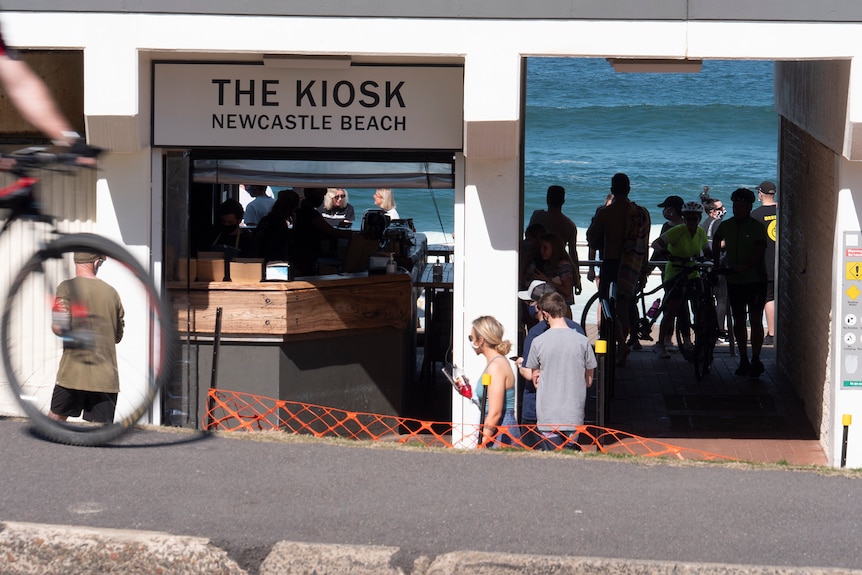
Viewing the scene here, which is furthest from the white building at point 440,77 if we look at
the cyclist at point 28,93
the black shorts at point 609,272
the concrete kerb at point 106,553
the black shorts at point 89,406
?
the concrete kerb at point 106,553

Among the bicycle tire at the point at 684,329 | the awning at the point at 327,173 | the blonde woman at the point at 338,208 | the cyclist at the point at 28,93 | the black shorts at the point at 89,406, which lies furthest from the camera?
the blonde woman at the point at 338,208

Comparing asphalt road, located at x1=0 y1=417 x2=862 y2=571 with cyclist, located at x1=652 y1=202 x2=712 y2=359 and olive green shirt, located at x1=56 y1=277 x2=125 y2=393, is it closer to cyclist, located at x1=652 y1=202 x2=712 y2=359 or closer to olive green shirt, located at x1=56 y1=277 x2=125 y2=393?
olive green shirt, located at x1=56 y1=277 x2=125 y2=393

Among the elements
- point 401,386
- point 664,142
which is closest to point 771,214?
point 401,386

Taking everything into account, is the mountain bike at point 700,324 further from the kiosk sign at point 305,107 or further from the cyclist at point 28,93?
the cyclist at point 28,93

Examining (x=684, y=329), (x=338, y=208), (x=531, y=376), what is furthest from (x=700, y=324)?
(x=338, y=208)

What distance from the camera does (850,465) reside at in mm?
10055

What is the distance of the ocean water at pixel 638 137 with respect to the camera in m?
51.7

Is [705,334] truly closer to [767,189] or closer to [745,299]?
[745,299]

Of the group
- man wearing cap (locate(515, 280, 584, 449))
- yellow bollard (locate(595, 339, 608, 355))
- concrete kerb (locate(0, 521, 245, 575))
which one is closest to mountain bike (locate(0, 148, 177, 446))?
concrete kerb (locate(0, 521, 245, 575))

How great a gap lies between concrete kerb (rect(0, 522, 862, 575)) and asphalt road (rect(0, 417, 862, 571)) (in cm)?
7

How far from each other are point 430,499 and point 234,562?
44.6 inches

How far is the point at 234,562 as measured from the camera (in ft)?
17.1

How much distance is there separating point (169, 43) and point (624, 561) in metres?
5.85

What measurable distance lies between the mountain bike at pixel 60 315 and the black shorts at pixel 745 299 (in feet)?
28.9
